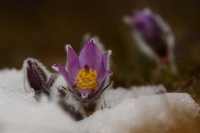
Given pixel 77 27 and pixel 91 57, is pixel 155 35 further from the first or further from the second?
pixel 77 27

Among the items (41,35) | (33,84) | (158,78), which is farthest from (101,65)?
(41,35)

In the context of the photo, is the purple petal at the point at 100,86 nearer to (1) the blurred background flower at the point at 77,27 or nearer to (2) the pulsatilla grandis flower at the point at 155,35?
(2) the pulsatilla grandis flower at the point at 155,35

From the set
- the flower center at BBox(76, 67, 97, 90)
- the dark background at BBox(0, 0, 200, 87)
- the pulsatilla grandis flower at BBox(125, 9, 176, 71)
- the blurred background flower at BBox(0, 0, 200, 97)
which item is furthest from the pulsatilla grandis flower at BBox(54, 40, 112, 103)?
the dark background at BBox(0, 0, 200, 87)

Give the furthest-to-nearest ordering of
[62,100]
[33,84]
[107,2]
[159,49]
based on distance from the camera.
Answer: [107,2] → [159,49] → [33,84] → [62,100]

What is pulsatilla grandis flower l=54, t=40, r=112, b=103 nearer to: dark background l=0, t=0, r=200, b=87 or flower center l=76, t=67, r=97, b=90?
flower center l=76, t=67, r=97, b=90

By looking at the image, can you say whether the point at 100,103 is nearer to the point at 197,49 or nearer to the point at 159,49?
the point at 159,49

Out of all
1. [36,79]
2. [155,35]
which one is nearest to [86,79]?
[36,79]

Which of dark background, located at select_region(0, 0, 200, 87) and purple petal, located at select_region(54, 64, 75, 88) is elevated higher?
dark background, located at select_region(0, 0, 200, 87)

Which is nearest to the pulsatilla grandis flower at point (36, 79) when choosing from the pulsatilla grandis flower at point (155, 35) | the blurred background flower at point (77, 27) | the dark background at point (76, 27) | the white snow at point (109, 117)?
the white snow at point (109, 117)
